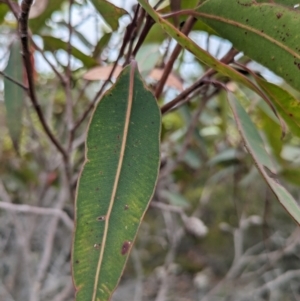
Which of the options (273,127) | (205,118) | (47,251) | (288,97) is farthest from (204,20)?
(205,118)

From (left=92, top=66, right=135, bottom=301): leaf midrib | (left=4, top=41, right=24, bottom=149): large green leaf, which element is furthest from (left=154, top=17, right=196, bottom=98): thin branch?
(left=4, top=41, right=24, bottom=149): large green leaf

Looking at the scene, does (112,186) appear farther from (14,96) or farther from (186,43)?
(14,96)

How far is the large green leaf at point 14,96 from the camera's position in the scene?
59 centimetres

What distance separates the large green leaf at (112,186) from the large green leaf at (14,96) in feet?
0.79

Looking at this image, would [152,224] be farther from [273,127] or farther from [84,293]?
[84,293]

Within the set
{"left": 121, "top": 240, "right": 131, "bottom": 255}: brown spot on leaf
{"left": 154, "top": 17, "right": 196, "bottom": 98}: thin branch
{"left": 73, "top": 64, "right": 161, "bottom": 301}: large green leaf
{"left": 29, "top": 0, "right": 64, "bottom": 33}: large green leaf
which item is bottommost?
{"left": 121, "top": 240, "right": 131, "bottom": 255}: brown spot on leaf

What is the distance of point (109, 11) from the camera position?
54cm

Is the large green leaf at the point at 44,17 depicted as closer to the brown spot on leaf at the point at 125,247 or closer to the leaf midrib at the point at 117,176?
the leaf midrib at the point at 117,176

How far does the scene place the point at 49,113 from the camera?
1269mm

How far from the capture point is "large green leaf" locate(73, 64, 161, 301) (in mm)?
342

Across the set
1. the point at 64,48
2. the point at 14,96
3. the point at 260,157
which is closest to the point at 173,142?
the point at 64,48

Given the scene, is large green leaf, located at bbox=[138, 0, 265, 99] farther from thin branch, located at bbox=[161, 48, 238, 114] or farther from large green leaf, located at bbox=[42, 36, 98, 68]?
large green leaf, located at bbox=[42, 36, 98, 68]

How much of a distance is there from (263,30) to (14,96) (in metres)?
0.38

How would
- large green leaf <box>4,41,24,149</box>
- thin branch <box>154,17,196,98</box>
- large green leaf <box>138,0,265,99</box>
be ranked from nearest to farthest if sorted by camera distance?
large green leaf <box>138,0,265,99</box>, thin branch <box>154,17,196,98</box>, large green leaf <box>4,41,24,149</box>
